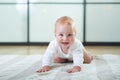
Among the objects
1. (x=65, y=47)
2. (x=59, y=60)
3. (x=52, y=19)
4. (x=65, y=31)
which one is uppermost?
(x=52, y=19)

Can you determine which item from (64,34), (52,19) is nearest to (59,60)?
(64,34)

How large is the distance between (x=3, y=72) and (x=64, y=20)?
51 cm

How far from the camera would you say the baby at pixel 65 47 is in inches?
70.1

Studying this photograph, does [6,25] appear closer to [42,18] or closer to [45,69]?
[42,18]

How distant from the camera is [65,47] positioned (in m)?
1.91

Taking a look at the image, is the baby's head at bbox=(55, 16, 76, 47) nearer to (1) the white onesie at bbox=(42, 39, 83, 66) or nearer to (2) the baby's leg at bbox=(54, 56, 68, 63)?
(1) the white onesie at bbox=(42, 39, 83, 66)

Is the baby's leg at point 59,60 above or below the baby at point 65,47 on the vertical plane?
below

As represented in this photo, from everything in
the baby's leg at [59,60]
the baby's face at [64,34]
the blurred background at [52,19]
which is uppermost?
the blurred background at [52,19]

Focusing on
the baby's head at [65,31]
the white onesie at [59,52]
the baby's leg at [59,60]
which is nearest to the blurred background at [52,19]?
the baby's leg at [59,60]

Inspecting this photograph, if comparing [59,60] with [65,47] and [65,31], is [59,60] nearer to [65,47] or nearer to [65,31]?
[65,47]

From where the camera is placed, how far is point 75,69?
175 centimetres

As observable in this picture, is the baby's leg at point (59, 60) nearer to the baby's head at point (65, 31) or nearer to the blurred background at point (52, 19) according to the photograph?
the baby's head at point (65, 31)

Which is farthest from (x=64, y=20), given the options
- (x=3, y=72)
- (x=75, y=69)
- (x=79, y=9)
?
(x=79, y=9)

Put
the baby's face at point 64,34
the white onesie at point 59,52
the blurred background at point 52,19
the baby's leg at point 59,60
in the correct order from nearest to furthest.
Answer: the baby's face at point 64,34 → the white onesie at point 59,52 → the baby's leg at point 59,60 → the blurred background at point 52,19
